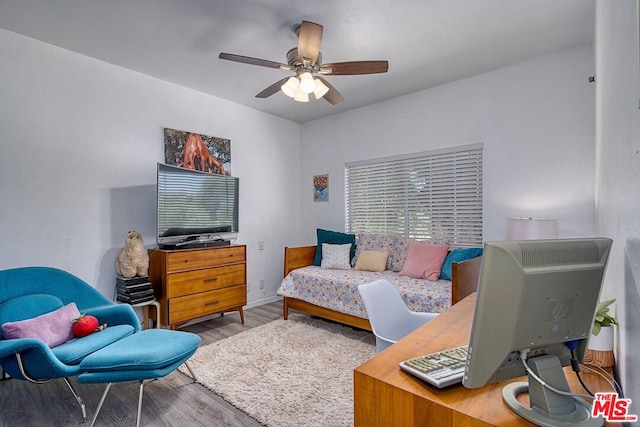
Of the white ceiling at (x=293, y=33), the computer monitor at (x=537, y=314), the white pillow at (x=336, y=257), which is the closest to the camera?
A: the computer monitor at (x=537, y=314)

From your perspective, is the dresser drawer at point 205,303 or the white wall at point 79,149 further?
the dresser drawer at point 205,303

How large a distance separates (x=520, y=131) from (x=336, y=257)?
2.40 m

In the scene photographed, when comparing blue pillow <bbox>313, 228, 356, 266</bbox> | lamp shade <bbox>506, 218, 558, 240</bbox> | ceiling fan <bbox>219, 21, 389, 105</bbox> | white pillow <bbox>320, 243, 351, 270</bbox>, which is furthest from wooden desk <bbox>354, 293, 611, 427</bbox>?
blue pillow <bbox>313, 228, 356, 266</bbox>

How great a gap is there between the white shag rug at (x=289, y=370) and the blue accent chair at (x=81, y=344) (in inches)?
20.0

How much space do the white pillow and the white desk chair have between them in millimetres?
1914

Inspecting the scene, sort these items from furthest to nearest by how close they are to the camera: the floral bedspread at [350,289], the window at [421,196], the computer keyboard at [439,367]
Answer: the window at [421,196]
the floral bedspread at [350,289]
the computer keyboard at [439,367]

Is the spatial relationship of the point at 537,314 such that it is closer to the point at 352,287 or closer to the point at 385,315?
the point at 385,315

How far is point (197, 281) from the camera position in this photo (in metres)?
3.21

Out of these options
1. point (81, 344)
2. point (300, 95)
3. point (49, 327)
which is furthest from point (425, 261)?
point (49, 327)

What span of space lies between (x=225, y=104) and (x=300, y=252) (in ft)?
7.00

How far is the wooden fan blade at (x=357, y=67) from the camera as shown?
2352mm

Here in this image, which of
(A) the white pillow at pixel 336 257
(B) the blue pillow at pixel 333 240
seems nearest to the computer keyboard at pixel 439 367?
(A) the white pillow at pixel 336 257

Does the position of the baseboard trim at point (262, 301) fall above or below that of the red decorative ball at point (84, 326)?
below

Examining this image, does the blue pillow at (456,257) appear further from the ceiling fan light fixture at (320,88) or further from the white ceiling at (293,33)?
the ceiling fan light fixture at (320,88)
